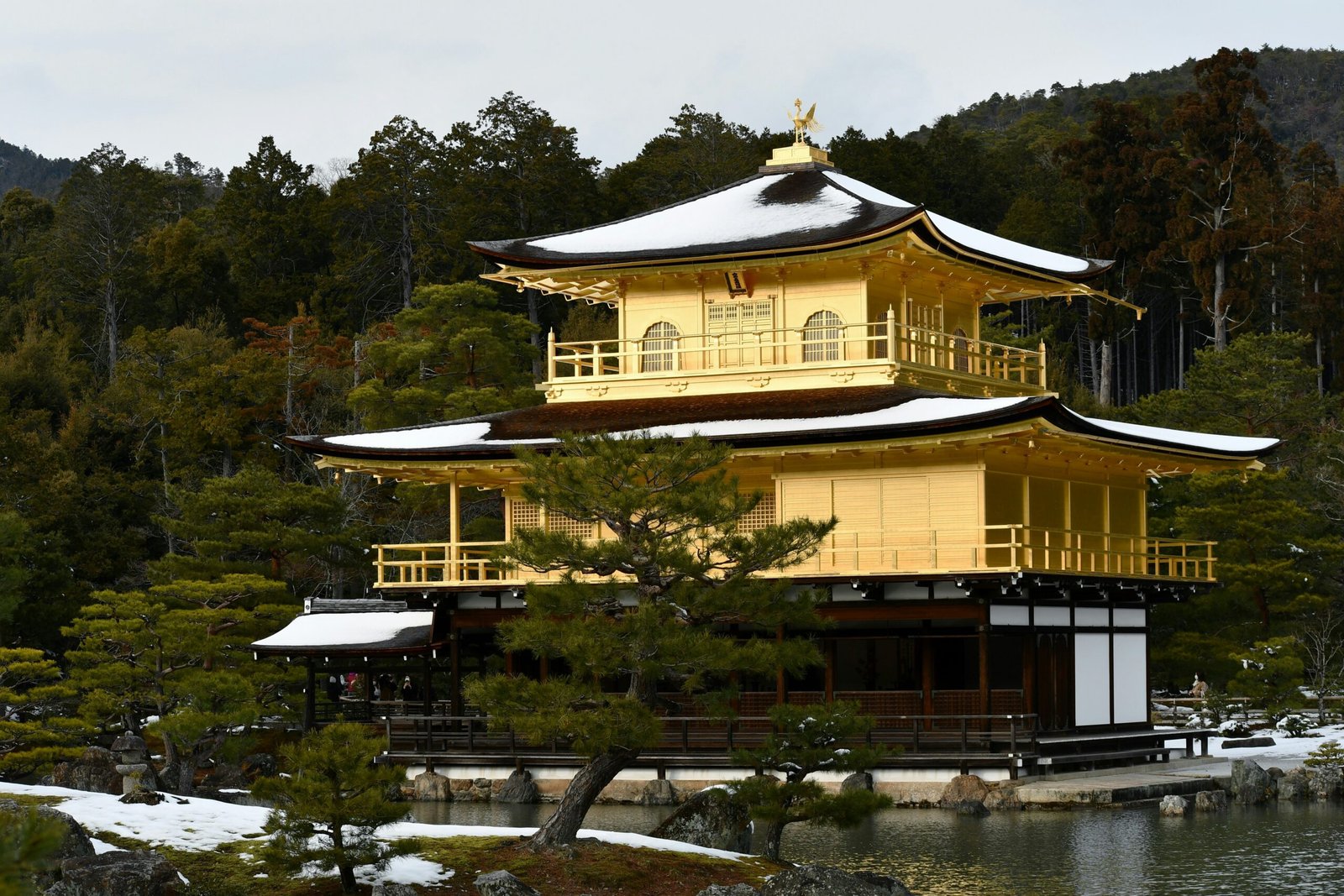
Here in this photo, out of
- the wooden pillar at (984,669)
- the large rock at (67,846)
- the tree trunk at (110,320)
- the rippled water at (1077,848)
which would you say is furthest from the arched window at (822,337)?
the tree trunk at (110,320)

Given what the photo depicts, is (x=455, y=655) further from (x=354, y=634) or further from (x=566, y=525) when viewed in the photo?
(x=566, y=525)

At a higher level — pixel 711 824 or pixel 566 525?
pixel 566 525

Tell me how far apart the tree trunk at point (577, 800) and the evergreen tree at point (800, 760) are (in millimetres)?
1302

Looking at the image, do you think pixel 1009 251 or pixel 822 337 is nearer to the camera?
pixel 822 337

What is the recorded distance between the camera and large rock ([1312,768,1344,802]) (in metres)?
27.9

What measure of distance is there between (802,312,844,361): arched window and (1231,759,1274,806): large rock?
9.85m

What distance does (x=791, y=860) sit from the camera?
20.9 meters

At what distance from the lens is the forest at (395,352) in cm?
3762

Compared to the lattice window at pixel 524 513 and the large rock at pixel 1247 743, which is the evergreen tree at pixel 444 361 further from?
the large rock at pixel 1247 743

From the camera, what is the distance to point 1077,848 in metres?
22.0

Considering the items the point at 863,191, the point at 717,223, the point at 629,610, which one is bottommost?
the point at 629,610

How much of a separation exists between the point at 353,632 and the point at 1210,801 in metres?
14.9

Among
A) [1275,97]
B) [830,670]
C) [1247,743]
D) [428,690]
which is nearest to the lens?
[830,670]

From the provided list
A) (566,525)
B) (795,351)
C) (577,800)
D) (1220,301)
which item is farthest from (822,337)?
(1220,301)
